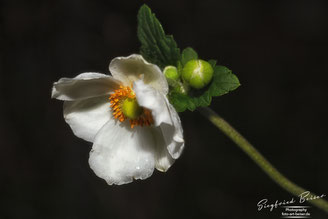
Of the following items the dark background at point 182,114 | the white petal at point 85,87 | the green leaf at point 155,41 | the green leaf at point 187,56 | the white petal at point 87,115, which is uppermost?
the green leaf at point 155,41

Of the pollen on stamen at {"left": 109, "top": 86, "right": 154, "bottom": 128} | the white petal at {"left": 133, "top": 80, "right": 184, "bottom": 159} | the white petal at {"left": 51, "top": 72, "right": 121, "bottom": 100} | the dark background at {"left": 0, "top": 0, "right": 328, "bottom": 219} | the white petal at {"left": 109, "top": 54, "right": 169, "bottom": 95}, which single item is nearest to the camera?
the white petal at {"left": 133, "top": 80, "right": 184, "bottom": 159}

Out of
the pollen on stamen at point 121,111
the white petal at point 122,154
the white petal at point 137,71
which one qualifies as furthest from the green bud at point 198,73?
the white petal at point 122,154

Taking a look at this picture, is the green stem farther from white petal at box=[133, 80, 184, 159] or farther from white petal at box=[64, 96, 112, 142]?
white petal at box=[64, 96, 112, 142]

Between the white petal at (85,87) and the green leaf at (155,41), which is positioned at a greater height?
the green leaf at (155,41)

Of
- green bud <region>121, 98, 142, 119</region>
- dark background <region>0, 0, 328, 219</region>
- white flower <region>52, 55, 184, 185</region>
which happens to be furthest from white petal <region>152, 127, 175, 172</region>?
dark background <region>0, 0, 328, 219</region>

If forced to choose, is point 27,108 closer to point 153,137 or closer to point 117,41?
point 117,41

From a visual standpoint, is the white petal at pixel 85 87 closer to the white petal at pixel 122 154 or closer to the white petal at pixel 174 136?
the white petal at pixel 122 154
